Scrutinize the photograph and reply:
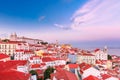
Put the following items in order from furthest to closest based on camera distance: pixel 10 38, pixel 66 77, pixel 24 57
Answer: pixel 10 38
pixel 24 57
pixel 66 77

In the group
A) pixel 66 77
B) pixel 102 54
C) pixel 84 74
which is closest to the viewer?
pixel 66 77

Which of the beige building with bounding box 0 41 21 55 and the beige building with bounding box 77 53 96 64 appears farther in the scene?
the beige building with bounding box 77 53 96 64

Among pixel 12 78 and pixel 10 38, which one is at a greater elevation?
pixel 10 38

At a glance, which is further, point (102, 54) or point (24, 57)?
point (102, 54)

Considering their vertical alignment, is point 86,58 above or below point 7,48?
below

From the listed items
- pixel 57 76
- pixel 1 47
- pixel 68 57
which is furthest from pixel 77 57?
pixel 57 76

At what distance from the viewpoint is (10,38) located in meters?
24.0

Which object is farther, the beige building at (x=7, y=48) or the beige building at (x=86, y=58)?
the beige building at (x=86, y=58)

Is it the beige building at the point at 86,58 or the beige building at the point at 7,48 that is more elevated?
the beige building at the point at 7,48

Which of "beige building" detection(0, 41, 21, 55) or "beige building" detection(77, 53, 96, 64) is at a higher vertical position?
"beige building" detection(0, 41, 21, 55)

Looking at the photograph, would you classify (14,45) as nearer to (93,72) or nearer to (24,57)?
(24,57)

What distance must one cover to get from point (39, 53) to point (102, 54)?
717cm

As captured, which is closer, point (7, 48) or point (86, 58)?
point (7, 48)

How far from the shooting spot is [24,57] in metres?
16.2
